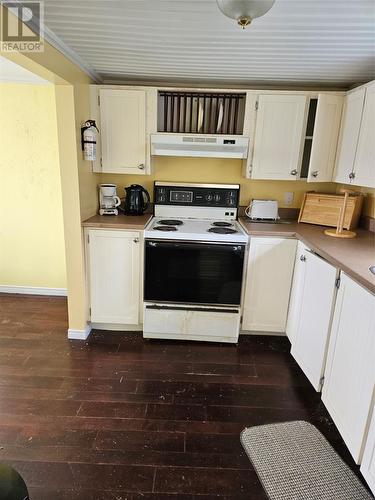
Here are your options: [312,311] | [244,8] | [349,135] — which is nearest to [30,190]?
[244,8]

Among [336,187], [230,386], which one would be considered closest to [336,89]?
[336,187]

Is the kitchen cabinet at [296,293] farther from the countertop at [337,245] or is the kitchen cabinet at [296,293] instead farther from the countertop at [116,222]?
the countertop at [116,222]

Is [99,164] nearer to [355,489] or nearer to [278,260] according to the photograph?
[278,260]

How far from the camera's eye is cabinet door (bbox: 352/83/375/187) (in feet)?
6.87

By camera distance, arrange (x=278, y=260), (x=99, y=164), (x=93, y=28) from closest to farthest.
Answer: (x=93, y=28) < (x=278, y=260) < (x=99, y=164)

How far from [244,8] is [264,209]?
6.02 feet

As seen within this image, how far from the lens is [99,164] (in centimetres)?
267

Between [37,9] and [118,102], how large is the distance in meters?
1.07

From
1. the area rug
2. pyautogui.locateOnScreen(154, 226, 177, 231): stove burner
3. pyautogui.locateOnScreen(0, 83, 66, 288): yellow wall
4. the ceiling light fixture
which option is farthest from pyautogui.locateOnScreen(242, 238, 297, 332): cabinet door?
pyautogui.locateOnScreen(0, 83, 66, 288): yellow wall

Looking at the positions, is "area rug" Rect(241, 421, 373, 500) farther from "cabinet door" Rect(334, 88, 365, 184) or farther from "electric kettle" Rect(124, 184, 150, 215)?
"electric kettle" Rect(124, 184, 150, 215)

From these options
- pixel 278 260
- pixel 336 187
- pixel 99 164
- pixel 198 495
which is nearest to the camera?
pixel 198 495

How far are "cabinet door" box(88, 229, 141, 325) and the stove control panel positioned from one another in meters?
0.63

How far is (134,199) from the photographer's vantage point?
2795mm

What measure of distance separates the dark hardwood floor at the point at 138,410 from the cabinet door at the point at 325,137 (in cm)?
147
